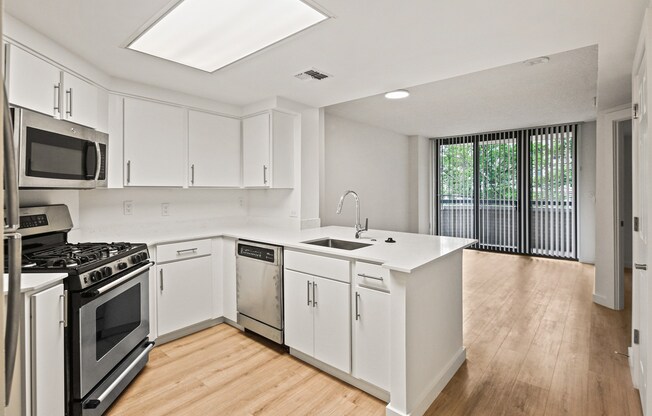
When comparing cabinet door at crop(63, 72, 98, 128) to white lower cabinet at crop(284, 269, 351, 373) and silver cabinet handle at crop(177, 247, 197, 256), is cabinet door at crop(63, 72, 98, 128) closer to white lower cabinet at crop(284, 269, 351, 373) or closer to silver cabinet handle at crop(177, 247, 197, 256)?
silver cabinet handle at crop(177, 247, 197, 256)

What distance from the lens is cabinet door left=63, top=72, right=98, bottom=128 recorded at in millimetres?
2223

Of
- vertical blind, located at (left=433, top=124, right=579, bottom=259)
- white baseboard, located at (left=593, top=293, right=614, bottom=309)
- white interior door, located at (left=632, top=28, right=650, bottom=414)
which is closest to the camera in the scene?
white interior door, located at (left=632, top=28, right=650, bottom=414)

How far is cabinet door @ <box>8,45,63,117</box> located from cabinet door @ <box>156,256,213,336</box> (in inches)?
53.3

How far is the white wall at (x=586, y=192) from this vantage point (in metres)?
5.61

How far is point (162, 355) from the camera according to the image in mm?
2629

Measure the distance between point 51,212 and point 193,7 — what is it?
1721mm

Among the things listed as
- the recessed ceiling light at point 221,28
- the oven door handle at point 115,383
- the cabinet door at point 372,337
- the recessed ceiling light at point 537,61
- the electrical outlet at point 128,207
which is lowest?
the oven door handle at point 115,383

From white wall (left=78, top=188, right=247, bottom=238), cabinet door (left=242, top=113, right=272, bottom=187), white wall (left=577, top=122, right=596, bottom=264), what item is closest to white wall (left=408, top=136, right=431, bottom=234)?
white wall (left=577, top=122, right=596, bottom=264)

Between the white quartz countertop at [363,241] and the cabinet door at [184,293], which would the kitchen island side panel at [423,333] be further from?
the cabinet door at [184,293]

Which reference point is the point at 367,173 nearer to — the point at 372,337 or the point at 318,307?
the point at 318,307

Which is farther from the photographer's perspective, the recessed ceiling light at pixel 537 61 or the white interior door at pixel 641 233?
the recessed ceiling light at pixel 537 61

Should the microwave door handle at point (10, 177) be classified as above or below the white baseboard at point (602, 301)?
above

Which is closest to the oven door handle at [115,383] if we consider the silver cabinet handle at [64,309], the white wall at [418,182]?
the silver cabinet handle at [64,309]

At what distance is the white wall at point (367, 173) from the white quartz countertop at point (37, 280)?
2.90 metres
